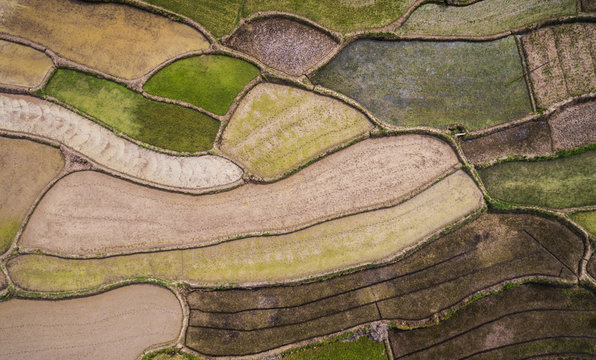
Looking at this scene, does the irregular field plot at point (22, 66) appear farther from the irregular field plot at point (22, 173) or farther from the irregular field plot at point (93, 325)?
the irregular field plot at point (93, 325)

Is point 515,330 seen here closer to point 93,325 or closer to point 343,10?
point 343,10

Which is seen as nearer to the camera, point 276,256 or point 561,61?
point 276,256

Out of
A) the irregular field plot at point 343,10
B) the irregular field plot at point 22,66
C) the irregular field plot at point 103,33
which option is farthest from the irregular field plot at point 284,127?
the irregular field plot at point 22,66

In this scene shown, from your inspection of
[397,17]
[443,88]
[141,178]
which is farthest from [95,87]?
[443,88]

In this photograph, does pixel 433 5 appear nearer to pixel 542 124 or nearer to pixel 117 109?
pixel 542 124

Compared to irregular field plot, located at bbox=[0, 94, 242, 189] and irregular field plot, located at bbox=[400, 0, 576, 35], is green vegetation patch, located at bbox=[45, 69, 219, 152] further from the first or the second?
irregular field plot, located at bbox=[400, 0, 576, 35]

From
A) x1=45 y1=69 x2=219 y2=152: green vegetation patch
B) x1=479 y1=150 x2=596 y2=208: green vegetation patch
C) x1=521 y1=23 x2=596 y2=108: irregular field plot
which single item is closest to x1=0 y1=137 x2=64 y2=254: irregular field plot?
x1=45 y1=69 x2=219 y2=152: green vegetation patch

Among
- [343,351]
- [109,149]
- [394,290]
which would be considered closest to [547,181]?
[394,290]

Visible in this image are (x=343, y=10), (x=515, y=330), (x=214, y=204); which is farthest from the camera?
(x=343, y=10)
